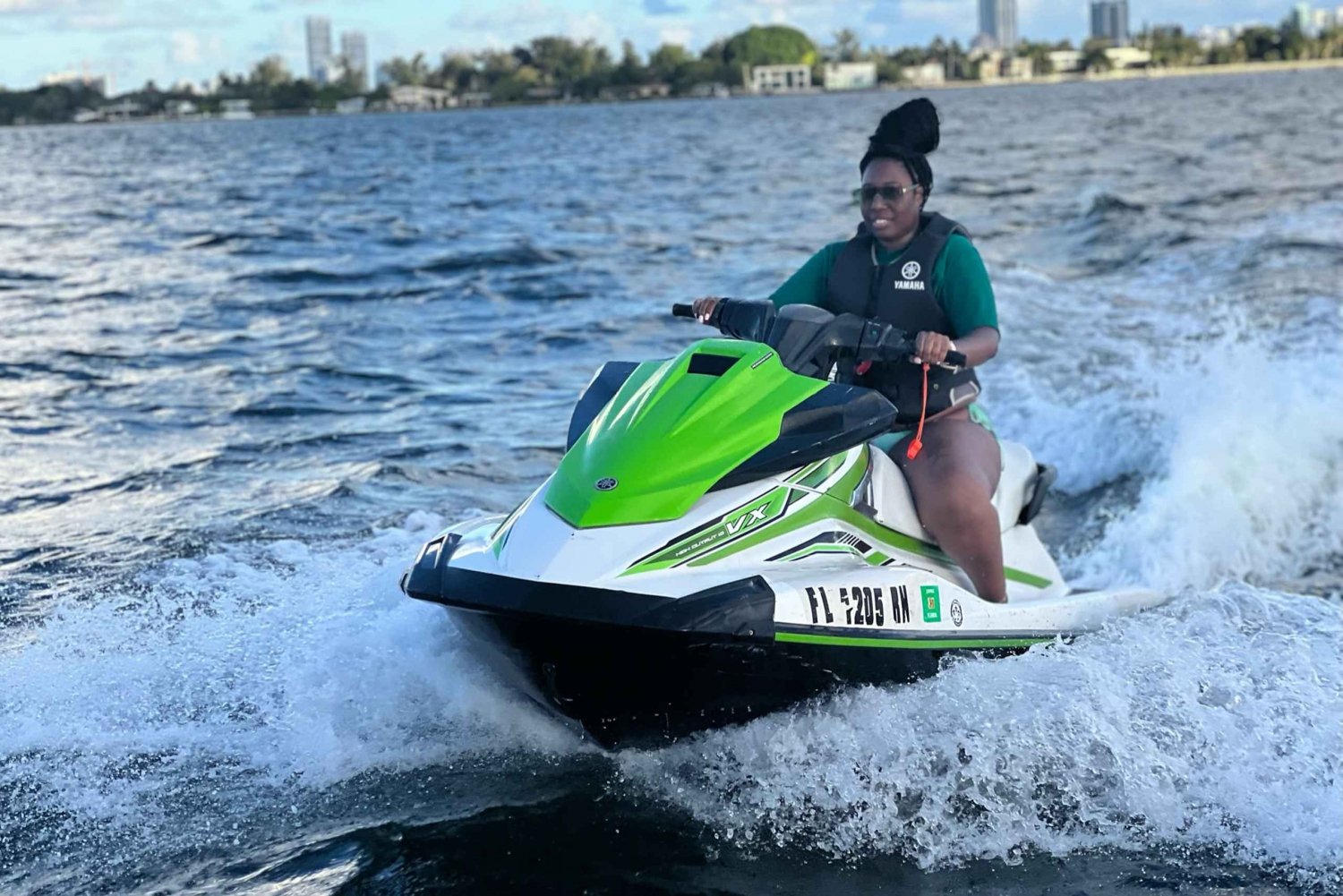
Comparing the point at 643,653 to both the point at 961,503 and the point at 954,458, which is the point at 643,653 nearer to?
the point at 961,503

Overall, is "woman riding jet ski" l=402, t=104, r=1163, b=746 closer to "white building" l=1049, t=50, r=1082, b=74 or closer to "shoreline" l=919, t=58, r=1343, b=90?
"shoreline" l=919, t=58, r=1343, b=90

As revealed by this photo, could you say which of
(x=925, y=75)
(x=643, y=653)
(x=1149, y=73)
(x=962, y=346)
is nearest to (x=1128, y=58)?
(x=1149, y=73)

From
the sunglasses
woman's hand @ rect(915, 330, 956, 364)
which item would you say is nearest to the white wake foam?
woman's hand @ rect(915, 330, 956, 364)

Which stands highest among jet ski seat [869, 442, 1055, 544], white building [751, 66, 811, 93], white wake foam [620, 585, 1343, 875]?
white building [751, 66, 811, 93]

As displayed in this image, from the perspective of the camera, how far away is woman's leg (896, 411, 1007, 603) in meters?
4.56

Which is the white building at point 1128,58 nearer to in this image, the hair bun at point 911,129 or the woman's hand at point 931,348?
the hair bun at point 911,129

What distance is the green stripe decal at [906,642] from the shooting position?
3760mm

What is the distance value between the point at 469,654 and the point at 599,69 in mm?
148214

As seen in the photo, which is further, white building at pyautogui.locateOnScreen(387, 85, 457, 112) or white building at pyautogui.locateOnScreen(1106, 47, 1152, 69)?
white building at pyautogui.locateOnScreen(1106, 47, 1152, 69)

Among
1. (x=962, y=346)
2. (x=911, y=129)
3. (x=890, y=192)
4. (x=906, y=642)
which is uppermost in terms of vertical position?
(x=911, y=129)

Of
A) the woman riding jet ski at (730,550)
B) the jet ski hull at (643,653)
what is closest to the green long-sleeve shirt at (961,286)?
the woman riding jet ski at (730,550)

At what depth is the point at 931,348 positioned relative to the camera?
14.1 feet

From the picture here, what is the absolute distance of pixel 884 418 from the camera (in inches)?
161

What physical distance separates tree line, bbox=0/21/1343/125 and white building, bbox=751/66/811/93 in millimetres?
1370
